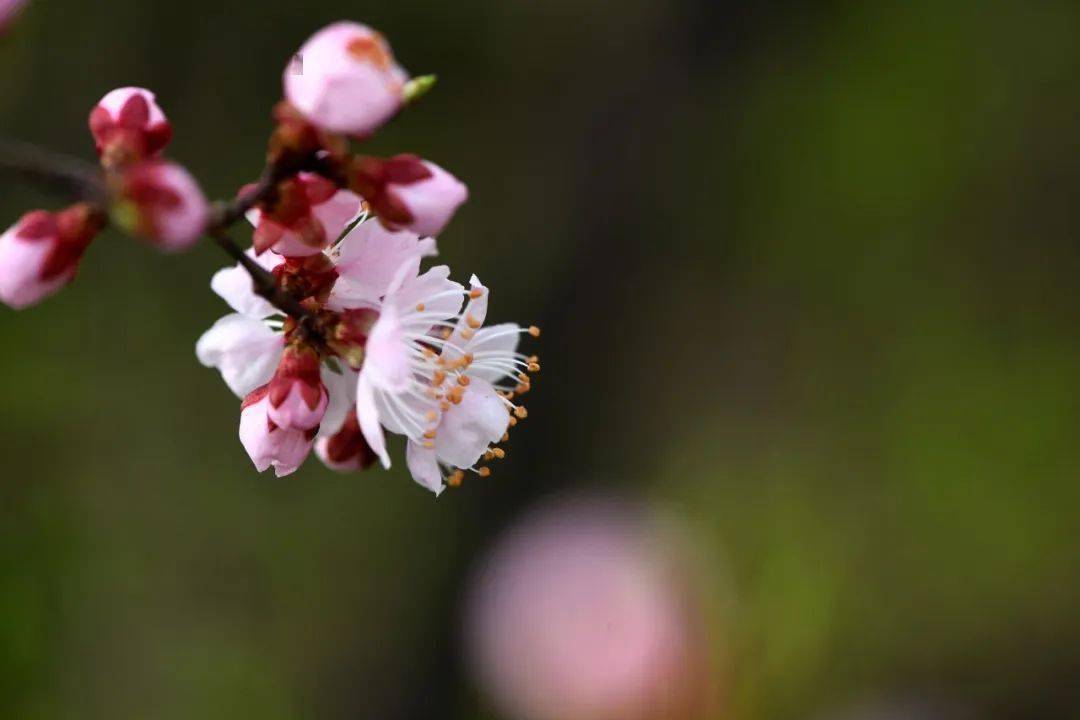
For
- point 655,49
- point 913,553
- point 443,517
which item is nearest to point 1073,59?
point 655,49

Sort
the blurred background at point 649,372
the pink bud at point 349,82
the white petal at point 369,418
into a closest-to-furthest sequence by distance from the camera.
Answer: the pink bud at point 349,82 → the white petal at point 369,418 → the blurred background at point 649,372

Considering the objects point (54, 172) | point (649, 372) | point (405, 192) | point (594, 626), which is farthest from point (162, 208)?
point (649, 372)

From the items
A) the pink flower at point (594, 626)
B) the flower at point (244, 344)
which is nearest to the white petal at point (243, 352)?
the flower at point (244, 344)

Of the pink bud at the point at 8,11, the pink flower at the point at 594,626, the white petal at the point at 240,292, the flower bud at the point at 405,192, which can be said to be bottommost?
the pink flower at the point at 594,626

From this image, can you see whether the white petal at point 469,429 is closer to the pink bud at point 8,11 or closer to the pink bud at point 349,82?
the pink bud at point 349,82

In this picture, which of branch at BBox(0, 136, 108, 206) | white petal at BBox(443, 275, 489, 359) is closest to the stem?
branch at BBox(0, 136, 108, 206)

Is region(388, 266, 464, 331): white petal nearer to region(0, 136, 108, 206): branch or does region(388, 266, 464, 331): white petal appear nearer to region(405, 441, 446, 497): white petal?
region(405, 441, 446, 497): white petal
